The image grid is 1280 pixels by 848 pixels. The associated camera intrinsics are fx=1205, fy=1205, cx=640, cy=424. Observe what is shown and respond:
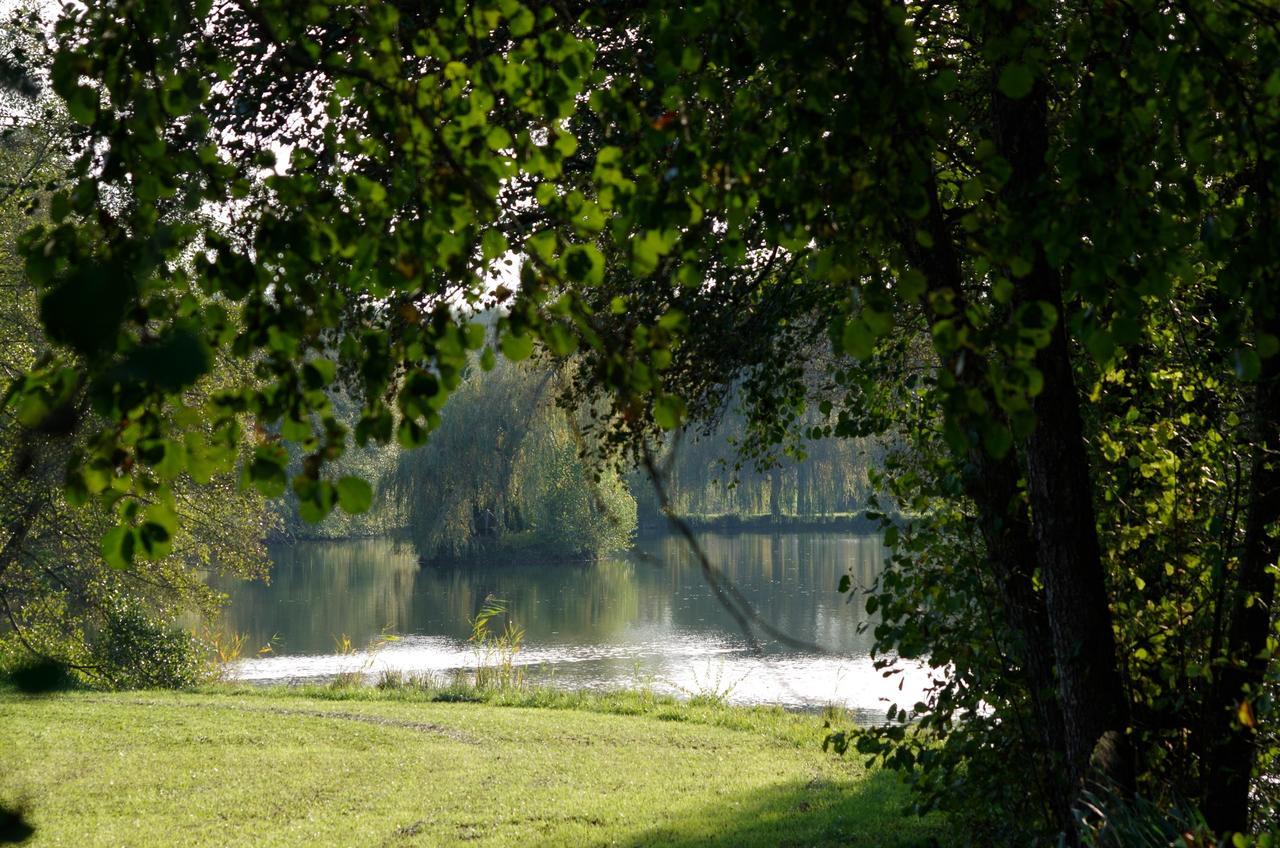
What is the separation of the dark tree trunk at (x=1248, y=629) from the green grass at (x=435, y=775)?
2.12 m

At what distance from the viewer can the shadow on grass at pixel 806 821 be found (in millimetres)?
7070

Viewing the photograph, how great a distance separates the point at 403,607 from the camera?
83.3 ft

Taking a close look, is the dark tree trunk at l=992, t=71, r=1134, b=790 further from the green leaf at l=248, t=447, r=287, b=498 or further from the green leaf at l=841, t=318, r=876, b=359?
the green leaf at l=248, t=447, r=287, b=498

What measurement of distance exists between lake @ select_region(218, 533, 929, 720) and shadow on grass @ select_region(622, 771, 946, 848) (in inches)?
43.2

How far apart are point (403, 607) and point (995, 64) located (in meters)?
23.1

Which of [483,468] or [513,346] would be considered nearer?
[513,346]

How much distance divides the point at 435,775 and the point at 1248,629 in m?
7.17

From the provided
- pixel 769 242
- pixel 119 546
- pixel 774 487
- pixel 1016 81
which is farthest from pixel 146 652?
pixel 774 487

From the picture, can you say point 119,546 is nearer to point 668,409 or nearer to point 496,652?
point 668,409

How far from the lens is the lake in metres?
16.5

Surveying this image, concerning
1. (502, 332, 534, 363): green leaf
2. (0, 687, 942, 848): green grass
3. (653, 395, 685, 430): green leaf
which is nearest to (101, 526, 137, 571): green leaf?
(502, 332, 534, 363): green leaf

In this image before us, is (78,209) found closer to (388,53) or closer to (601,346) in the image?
(388,53)

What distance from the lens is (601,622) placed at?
23.2 meters

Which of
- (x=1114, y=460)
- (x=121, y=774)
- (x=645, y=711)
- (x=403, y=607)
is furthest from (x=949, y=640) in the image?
(x=403, y=607)
